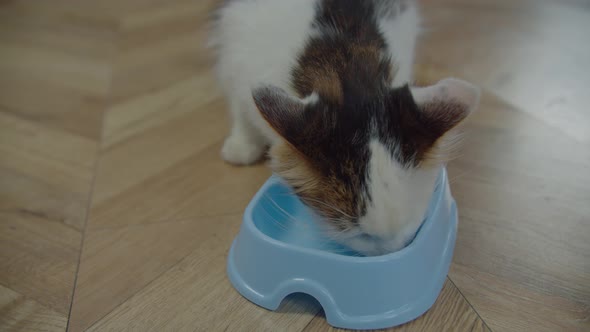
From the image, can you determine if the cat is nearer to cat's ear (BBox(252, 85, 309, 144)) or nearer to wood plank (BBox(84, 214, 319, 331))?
cat's ear (BBox(252, 85, 309, 144))

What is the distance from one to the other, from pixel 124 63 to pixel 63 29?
67 cm

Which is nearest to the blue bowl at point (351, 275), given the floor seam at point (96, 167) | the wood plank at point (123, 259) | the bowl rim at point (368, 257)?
the bowl rim at point (368, 257)

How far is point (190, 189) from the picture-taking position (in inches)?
51.1

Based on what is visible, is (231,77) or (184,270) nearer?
(184,270)

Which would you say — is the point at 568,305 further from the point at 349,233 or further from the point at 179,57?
the point at 179,57

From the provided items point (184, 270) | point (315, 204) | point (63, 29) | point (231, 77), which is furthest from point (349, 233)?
point (63, 29)

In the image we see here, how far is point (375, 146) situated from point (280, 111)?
0.17 meters

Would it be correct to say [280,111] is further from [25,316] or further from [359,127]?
[25,316]

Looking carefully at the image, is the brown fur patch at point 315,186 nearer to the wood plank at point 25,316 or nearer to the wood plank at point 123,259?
the wood plank at point 123,259

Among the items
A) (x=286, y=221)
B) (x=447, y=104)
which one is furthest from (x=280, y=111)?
(x=286, y=221)

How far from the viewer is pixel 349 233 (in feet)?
2.88

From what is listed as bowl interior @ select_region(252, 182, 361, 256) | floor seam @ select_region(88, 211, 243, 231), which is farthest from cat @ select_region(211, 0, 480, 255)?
floor seam @ select_region(88, 211, 243, 231)

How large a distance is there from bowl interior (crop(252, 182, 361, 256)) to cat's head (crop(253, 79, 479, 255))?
171 millimetres

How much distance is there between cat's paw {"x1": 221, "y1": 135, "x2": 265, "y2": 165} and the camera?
1380 millimetres
